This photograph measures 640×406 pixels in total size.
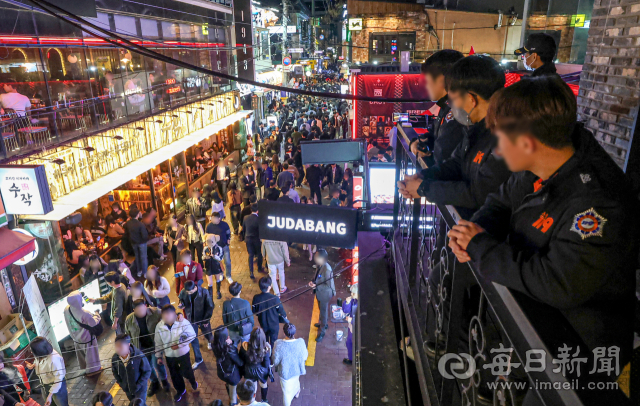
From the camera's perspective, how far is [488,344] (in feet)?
6.07

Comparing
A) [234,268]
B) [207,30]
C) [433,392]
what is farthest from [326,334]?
[207,30]

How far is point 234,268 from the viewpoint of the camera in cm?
1168

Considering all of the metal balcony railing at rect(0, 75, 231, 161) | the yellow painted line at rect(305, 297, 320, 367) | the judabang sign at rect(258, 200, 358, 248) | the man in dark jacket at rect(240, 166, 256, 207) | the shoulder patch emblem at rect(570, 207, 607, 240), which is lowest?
the yellow painted line at rect(305, 297, 320, 367)

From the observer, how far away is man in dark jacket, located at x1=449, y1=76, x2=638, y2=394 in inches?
55.2

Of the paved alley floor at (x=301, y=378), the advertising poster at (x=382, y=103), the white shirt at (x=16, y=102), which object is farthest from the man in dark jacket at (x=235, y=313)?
the advertising poster at (x=382, y=103)

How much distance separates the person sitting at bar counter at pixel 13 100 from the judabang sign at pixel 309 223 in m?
5.78

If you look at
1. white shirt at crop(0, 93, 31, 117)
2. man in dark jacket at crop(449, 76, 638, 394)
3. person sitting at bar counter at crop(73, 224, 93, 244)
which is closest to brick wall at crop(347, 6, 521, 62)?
person sitting at bar counter at crop(73, 224, 93, 244)

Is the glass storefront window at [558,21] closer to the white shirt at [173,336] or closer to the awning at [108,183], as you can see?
the awning at [108,183]

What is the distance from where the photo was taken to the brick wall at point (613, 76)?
356 centimetres

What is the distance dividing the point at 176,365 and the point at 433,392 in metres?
5.64

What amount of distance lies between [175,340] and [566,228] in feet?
21.1

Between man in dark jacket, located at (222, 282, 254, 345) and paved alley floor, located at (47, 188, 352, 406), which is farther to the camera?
paved alley floor, located at (47, 188, 352, 406)

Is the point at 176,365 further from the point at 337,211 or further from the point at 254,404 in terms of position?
the point at 337,211

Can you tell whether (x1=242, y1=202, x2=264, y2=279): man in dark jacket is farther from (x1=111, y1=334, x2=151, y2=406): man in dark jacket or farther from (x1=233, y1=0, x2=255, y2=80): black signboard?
(x1=233, y1=0, x2=255, y2=80): black signboard
